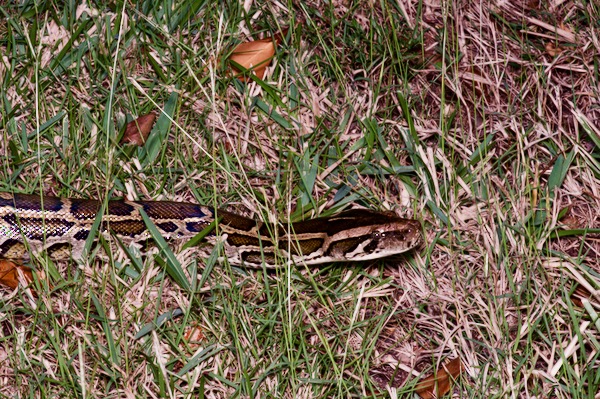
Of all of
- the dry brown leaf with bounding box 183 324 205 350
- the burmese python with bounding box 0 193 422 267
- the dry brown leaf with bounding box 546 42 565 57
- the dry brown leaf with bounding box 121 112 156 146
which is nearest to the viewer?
the dry brown leaf with bounding box 183 324 205 350

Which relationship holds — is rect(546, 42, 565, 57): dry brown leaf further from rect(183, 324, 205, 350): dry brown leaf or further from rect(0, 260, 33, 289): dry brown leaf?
rect(0, 260, 33, 289): dry brown leaf

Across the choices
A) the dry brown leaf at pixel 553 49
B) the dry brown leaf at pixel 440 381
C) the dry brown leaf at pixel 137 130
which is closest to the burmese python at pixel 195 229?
the dry brown leaf at pixel 137 130

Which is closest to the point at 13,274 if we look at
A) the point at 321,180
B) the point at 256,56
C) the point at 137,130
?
the point at 137,130

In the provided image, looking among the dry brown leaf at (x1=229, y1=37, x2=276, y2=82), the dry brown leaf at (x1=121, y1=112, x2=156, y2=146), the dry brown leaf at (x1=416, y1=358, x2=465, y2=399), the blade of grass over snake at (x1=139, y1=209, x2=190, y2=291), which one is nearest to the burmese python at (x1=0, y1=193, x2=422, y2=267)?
the blade of grass over snake at (x1=139, y1=209, x2=190, y2=291)

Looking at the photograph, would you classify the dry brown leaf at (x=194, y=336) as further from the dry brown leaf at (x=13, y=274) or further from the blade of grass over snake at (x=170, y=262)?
the dry brown leaf at (x=13, y=274)

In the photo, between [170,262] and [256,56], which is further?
[256,56]

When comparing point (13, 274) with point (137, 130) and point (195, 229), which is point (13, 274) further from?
point (137, 130)
